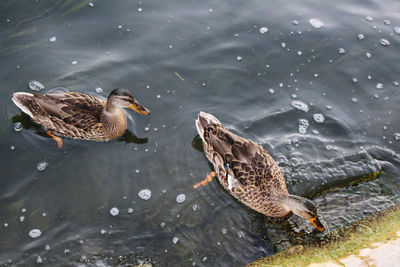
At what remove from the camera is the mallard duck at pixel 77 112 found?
598 centimetres

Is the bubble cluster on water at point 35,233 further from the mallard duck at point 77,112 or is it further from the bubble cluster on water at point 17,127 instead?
the bubble cluster on water at point 17,127

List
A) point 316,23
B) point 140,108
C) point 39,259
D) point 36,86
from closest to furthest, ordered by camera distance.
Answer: point 39,259 < point 140,108 < point 36,86 < point 316,23

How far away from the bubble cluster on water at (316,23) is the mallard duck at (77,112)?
458cm

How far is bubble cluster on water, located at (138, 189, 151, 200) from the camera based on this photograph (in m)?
5.70

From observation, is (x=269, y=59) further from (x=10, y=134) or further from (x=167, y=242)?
(x=10, y=134)

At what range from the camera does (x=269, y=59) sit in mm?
7562

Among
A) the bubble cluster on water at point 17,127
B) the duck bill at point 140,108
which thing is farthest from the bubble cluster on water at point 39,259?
the duck bill at point 140,108

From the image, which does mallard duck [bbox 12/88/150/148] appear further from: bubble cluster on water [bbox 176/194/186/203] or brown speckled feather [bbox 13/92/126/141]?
bubble cluster on water [bbox 176/194/186/203]

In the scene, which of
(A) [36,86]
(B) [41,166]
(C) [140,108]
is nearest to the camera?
(B) [41,166]

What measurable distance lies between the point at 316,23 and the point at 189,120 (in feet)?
13.2

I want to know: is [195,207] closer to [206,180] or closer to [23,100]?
[206,180]

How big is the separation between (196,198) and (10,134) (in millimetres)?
3440

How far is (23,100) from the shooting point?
6172mm

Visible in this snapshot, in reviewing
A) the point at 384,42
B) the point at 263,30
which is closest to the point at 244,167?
the point at 263,30
